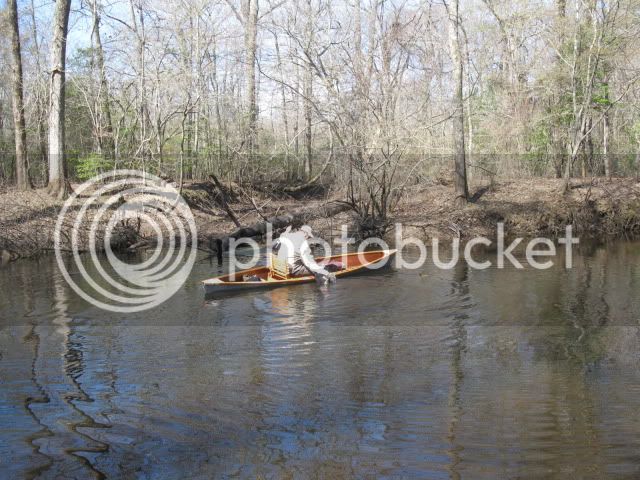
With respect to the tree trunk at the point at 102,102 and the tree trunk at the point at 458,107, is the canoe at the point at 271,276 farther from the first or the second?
the tree trunk at the point at 102,102

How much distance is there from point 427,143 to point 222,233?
652 centimetres

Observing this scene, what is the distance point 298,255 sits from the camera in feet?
40.8

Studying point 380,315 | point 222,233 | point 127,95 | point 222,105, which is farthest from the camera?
point 222,105

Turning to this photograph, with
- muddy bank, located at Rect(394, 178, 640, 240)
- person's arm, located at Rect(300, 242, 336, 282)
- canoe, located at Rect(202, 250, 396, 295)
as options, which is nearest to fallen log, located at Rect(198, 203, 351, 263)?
muddy bank, located at Rect(394, 178, 640, 240)

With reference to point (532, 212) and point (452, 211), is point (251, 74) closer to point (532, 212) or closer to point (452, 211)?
point (452, 211)

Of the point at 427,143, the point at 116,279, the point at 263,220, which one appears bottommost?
the point at 116,279

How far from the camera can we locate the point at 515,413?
19.2 ft

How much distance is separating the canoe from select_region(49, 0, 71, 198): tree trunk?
28.1ft

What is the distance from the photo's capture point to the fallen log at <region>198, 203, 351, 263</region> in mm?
16188

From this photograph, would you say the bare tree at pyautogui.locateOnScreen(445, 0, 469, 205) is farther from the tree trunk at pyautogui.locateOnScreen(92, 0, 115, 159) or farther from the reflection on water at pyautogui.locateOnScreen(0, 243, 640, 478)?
the tree trunk at pyautogui.locateOnScreen(92, 0, 115, 159)

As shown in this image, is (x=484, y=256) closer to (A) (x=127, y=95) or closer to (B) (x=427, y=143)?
(B) (x=427, y=143)

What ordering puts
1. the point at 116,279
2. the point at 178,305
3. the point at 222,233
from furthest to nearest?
the point at 222,233
the point at 116,279
the point at 178,305

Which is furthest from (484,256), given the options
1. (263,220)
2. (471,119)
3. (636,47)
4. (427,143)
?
(471,119)

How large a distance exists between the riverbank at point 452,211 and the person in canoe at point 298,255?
4483 millimetres
